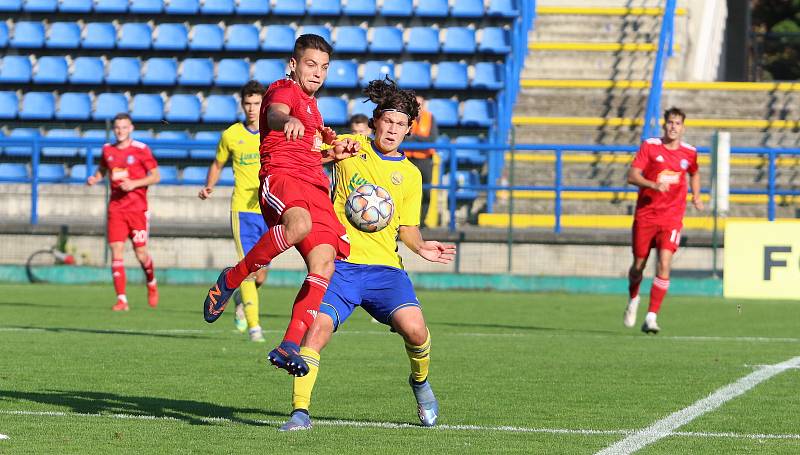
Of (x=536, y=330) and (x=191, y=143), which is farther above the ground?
(x=191, y=143)

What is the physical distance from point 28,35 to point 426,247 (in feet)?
63.7

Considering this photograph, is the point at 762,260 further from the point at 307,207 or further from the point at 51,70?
the point at 51,70

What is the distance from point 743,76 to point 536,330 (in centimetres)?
1763

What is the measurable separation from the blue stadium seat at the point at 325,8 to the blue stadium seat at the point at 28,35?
15.0ft

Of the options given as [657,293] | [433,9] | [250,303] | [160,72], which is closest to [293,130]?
[250,303]

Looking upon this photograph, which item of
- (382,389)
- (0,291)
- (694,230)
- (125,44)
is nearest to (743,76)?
(694,230)

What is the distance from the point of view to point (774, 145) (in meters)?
23.2

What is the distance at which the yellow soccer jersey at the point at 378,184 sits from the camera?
23.5ft

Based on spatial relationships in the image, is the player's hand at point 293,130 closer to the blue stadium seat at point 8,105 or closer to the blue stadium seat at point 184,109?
the blue stadium seat at point 184,109

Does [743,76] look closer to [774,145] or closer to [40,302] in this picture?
[774,145]

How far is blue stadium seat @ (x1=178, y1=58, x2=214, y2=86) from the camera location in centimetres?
2455

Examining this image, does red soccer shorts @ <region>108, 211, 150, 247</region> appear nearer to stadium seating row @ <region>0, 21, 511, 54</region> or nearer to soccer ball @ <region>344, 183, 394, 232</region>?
stadium seating row @ <region>0, 21, 511, 54</region>

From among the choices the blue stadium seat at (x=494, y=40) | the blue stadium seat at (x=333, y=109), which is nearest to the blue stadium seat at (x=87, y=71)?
the blue stadium seat at (x=333, y=109)

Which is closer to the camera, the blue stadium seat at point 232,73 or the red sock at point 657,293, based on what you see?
the red sock at point 657,293
